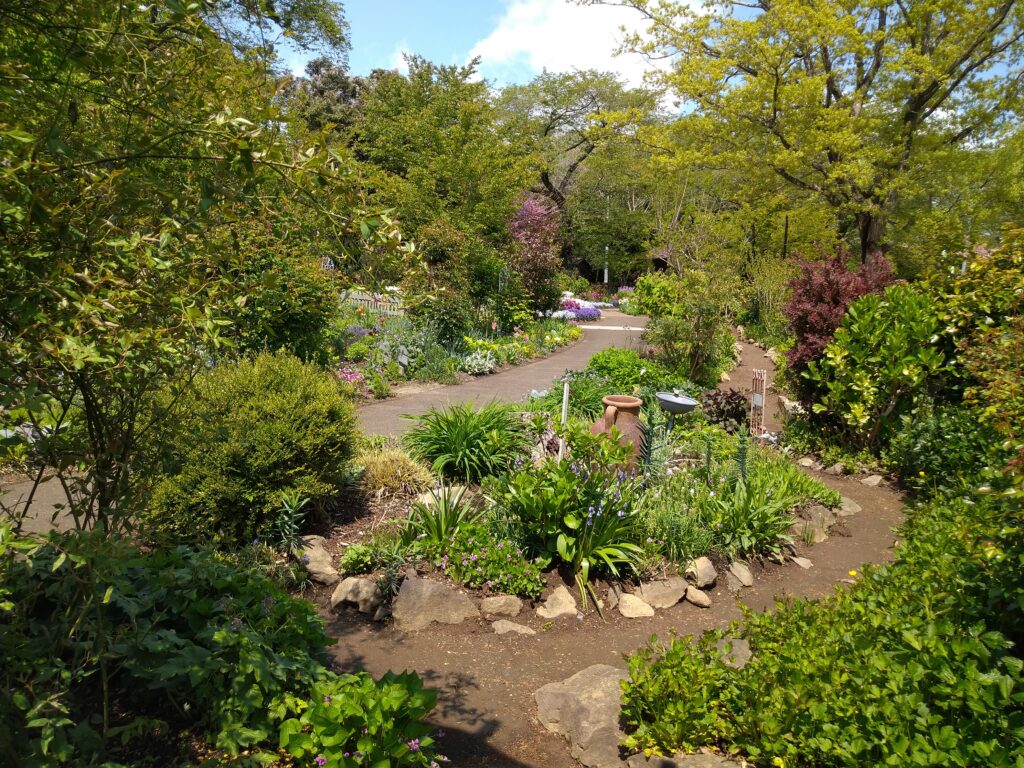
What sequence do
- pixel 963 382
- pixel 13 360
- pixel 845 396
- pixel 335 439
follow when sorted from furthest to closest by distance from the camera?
pixel 845 396 < pixel 963 382 < pixel 335 439 < pixel 13 360

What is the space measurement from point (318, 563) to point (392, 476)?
1.27 meters

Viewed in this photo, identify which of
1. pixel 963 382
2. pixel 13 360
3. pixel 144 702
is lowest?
pixel 144 702

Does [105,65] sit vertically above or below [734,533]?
above

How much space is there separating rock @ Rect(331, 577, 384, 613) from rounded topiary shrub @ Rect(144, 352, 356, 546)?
69 cm

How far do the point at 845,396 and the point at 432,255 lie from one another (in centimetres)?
1011

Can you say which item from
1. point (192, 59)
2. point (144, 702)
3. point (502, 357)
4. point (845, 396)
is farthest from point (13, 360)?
point (502, 357)

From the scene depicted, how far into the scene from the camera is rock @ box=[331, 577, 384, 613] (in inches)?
169

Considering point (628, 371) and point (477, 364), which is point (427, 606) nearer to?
point (628, 371)

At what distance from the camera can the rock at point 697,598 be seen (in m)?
4.66

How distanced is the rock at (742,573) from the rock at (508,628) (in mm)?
1780

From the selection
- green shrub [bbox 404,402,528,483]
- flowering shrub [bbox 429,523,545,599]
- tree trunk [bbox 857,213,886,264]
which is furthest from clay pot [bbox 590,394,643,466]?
tree trunk [bbox 857,213,886,264]

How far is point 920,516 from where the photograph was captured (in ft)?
17.2

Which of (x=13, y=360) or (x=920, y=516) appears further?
(x=920, y=516)

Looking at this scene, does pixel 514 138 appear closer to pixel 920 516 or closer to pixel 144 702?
pixel 920 516
